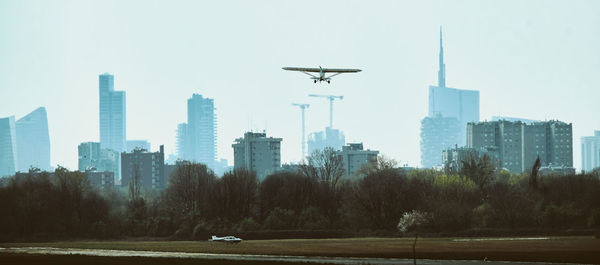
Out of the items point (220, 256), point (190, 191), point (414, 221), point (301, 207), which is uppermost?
point (190, 191)

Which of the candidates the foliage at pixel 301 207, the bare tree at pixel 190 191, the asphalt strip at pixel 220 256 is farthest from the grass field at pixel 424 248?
the bare tree at pixel 190 191

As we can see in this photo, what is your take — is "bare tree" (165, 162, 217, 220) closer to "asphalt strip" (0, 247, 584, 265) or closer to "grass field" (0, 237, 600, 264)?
"grass field" (0, 237, 600, 264)

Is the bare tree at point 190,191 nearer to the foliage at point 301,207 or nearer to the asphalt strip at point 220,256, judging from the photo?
the foliage at point 301,207

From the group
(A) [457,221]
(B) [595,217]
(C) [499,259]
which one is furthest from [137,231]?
(C) [499,259]

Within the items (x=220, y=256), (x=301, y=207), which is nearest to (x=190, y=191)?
(x=301, y=207)

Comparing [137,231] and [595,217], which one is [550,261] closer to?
[595,217]

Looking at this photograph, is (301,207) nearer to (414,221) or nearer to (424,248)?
(414,221)
